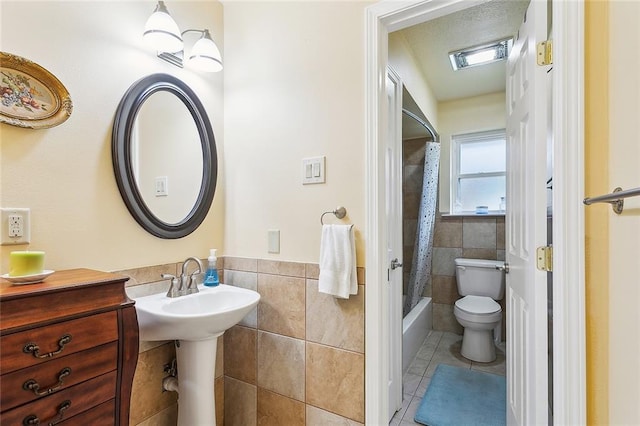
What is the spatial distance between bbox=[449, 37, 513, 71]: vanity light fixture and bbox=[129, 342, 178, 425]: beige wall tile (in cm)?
285

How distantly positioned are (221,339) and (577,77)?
2.02 metres

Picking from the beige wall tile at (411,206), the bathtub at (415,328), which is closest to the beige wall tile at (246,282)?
the bathtub at (415,328)

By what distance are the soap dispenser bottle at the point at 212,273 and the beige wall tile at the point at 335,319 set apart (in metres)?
0.52

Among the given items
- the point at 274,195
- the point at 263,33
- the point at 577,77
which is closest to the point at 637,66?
the point at 577,77

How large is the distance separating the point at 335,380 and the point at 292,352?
0.26 m

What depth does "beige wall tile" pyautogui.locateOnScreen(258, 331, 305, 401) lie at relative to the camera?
1.56m

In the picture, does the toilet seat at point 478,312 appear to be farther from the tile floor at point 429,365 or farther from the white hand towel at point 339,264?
the white hand towel at point 339,264

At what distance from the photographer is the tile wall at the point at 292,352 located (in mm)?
1429

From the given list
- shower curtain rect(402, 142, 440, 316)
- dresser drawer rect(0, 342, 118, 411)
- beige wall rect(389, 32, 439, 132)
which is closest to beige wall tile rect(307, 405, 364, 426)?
dresser drawer rect(0, 342, 118, 411)

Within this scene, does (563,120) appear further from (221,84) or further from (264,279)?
(221,84)

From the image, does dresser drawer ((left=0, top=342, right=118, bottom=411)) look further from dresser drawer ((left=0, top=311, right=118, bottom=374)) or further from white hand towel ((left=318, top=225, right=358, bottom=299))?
white hand towel ((left=318, top=225, right=358, bottom=299))

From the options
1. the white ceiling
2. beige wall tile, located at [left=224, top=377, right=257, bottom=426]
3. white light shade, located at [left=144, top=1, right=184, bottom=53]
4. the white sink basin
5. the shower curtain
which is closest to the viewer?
the white sink basin

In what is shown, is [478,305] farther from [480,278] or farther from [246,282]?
[246,282]

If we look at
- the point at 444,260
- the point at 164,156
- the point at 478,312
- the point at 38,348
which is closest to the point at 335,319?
the point at 38,348
